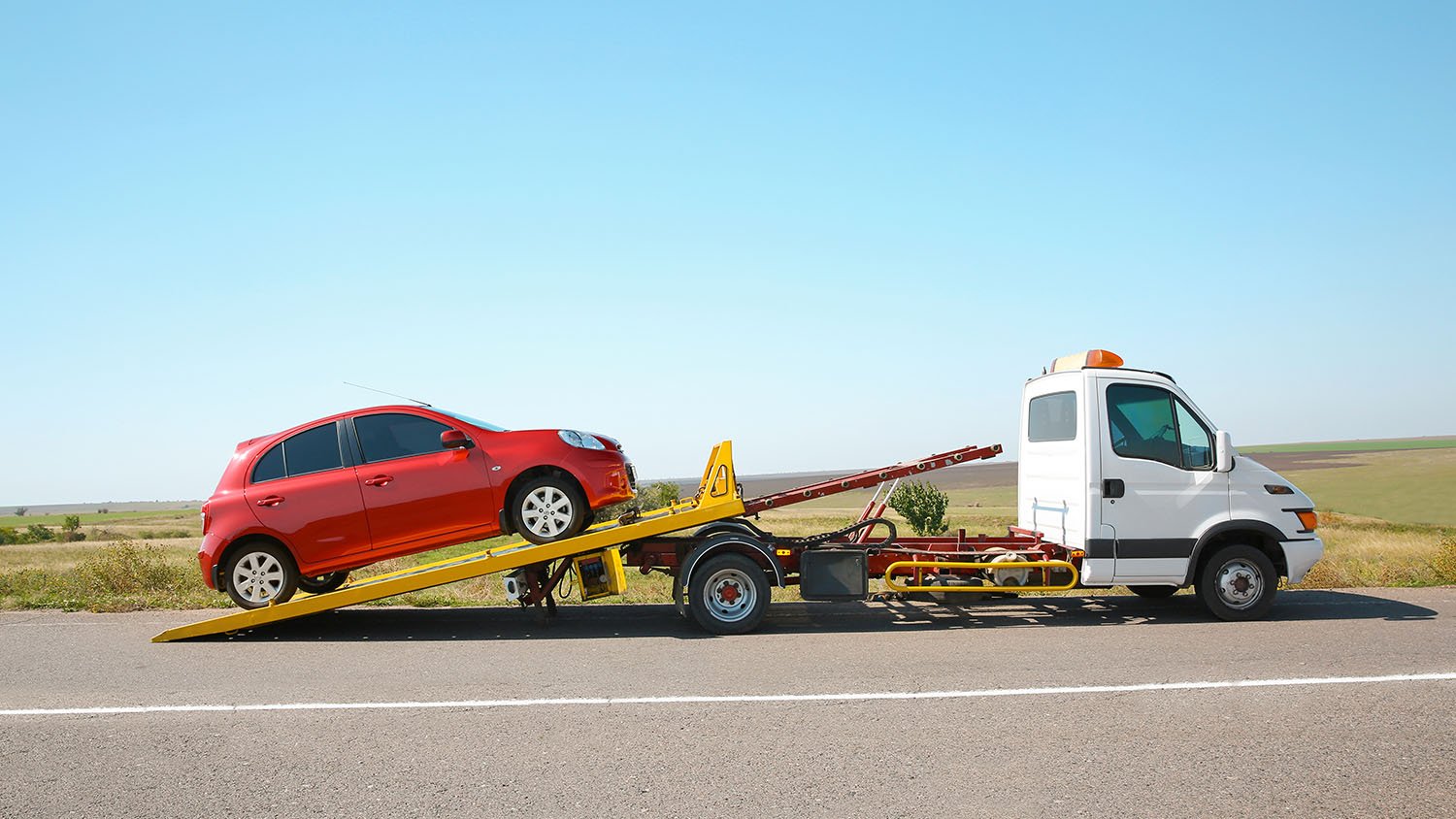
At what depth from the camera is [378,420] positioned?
9719 millimetres

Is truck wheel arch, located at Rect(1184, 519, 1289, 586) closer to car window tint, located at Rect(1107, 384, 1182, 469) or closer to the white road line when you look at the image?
car window tint, located at Rect(1107, 384, 1182, 469)

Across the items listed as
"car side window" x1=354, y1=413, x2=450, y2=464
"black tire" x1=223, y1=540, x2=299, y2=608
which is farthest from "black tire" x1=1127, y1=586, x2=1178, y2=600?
"black tire" x1=223, y1=540, x2=299, y2=608

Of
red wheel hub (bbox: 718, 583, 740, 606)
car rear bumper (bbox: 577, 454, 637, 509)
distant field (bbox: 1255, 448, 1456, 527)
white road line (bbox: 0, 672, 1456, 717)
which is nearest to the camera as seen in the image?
white road line (bbox: 0, 672, 1456, 717)

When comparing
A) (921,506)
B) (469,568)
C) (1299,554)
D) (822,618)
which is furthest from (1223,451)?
(921,506)

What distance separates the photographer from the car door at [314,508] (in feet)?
31.2

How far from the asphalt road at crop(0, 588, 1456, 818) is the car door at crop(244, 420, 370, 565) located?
897 millimetres

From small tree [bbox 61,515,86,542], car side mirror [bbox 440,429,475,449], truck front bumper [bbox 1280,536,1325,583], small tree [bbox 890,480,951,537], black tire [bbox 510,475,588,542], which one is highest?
car side mirror [bbox 440,429,475,449]

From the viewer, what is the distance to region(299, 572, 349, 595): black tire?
9.98 m

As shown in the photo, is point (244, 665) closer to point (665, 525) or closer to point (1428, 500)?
point (665, 525)

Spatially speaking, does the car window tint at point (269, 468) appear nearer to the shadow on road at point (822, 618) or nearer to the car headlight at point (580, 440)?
the shadow on road at point (822, 618)

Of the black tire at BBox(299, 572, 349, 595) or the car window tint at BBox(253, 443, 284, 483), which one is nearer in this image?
the car window tint at BBox(253, 443, 284, 483)

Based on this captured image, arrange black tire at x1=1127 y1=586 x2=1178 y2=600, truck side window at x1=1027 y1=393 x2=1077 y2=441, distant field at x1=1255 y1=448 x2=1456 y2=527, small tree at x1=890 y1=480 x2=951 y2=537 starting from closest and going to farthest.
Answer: truck side window at x1=1027 y1=393 x2=1077 y2=441
black tire at x1=1127 y1=586 x2=1178 y2=600
small tree at x1=890 y1=480 x2=951 y2=537
distant field at x1=1255 y1=448 x2=1456 y2=527

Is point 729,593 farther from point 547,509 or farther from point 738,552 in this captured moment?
point 547,509

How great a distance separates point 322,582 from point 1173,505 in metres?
8.58
